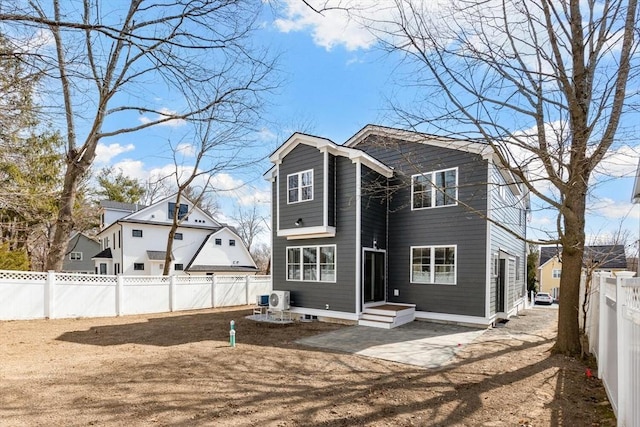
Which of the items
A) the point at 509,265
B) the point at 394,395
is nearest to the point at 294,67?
the point at 394,395

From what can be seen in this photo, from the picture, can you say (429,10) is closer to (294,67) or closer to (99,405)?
(294,67)

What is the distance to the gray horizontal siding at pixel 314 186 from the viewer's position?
12.1m

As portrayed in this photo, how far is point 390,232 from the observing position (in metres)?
13.1

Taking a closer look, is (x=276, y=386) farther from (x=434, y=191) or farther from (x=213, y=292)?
(x=213, y=292)

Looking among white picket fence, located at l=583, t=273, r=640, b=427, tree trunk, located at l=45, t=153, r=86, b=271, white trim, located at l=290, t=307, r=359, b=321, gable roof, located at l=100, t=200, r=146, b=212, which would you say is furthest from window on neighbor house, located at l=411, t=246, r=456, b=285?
gable roof, located at l=100, t=200, r=146, b=212

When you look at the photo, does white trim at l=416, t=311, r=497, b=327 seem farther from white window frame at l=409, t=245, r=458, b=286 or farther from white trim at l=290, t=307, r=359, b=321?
white trim at l=290, t=307, r=359, b=321

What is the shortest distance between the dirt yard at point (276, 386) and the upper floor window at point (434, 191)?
14.9 ft

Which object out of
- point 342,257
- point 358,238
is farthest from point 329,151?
point 342,257

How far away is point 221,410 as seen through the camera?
4617mm

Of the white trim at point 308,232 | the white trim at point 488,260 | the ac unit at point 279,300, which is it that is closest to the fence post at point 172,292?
the ac unit at point 279,300

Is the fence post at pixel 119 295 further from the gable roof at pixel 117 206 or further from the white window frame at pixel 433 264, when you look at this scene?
the gable roof at pixel 117 206

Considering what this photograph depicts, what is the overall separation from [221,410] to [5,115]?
5.13 meters

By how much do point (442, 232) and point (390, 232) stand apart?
191 centimetres

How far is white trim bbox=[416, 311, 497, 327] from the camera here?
1070cm
